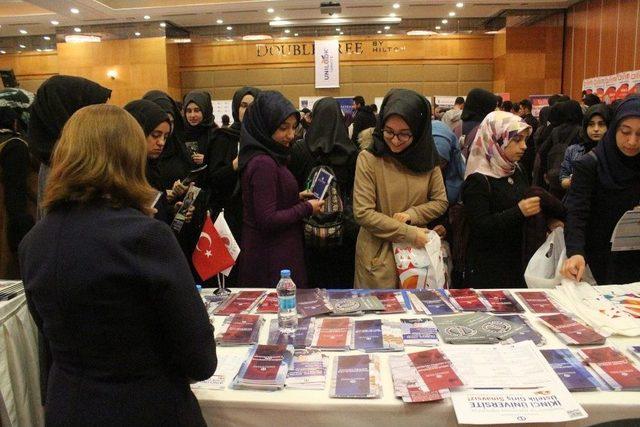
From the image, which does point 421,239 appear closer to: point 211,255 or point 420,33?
point 211,255

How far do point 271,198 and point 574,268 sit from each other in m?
1.33

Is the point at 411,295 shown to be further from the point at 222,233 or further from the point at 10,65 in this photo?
the point at 10,65

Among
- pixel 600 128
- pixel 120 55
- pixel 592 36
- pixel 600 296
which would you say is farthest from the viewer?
pixel 120 55

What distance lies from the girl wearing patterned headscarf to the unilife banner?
9823 mm

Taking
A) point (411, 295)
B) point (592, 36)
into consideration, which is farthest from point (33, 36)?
point (411, 295)

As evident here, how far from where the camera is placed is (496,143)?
2.39 m

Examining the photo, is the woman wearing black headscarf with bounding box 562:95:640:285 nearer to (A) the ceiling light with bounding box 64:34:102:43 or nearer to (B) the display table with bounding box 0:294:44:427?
(B) the display table with bounding box 0:294:44:427

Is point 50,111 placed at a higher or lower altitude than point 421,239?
higher

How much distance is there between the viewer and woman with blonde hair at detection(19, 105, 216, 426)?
42.9 inches

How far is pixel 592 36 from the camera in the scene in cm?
952

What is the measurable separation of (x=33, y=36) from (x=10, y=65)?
60.3 inches

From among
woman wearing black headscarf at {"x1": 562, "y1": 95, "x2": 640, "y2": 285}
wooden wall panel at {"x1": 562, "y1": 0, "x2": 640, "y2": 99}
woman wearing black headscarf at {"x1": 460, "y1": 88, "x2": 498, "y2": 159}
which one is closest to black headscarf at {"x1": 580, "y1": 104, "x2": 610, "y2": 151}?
woman wearing black headscarf at {"x1": 460, "y1": 88, "x2": 498, "y2": 159}

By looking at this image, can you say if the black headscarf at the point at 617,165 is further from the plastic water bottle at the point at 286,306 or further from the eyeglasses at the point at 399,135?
the plastic water bottle at the point at 286,306

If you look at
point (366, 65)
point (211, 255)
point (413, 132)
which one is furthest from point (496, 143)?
point (366, 65)
